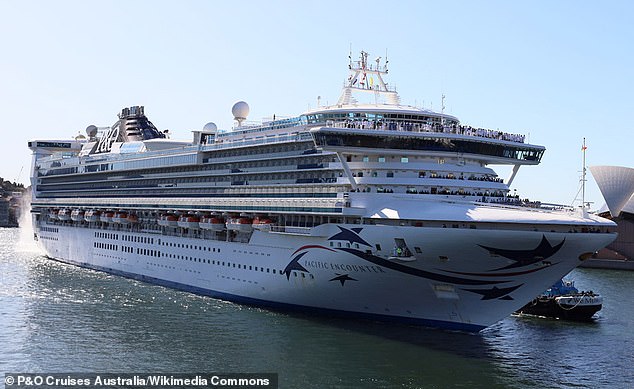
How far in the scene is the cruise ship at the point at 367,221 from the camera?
27875 millimetres

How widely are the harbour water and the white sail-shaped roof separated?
149ft

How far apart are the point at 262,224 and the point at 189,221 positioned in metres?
7.79

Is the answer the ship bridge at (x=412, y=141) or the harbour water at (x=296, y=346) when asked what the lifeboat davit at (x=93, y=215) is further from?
the ship bridge at (x=412, y=141)

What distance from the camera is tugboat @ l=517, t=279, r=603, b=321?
38562 millimetres

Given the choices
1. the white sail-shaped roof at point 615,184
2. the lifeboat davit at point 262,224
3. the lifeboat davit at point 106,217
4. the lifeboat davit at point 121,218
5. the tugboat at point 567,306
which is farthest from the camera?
the white sail-shaped roof at point 615,184

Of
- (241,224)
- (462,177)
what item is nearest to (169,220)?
(241,224)

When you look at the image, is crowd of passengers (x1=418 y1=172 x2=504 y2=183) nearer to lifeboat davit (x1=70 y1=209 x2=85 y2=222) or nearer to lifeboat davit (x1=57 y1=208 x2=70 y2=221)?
lifeboat davit (x1=70 y1=209 x2=85 y2=222)

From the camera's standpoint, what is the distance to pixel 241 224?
35969 mm

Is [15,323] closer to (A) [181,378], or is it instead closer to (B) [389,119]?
(A) [181,378]

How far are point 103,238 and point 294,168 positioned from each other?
2385 cm

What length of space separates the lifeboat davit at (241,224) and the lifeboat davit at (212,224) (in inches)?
67.8

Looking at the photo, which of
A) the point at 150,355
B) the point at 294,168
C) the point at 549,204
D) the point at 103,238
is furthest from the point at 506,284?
the point at 103,238

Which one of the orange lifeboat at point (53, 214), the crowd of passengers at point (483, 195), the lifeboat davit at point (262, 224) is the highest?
the crowd of passengers at point (483, 195)

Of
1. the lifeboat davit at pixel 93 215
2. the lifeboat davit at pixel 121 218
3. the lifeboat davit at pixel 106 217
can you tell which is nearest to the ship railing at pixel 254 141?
the lifeboat davit at pixel 121 218
